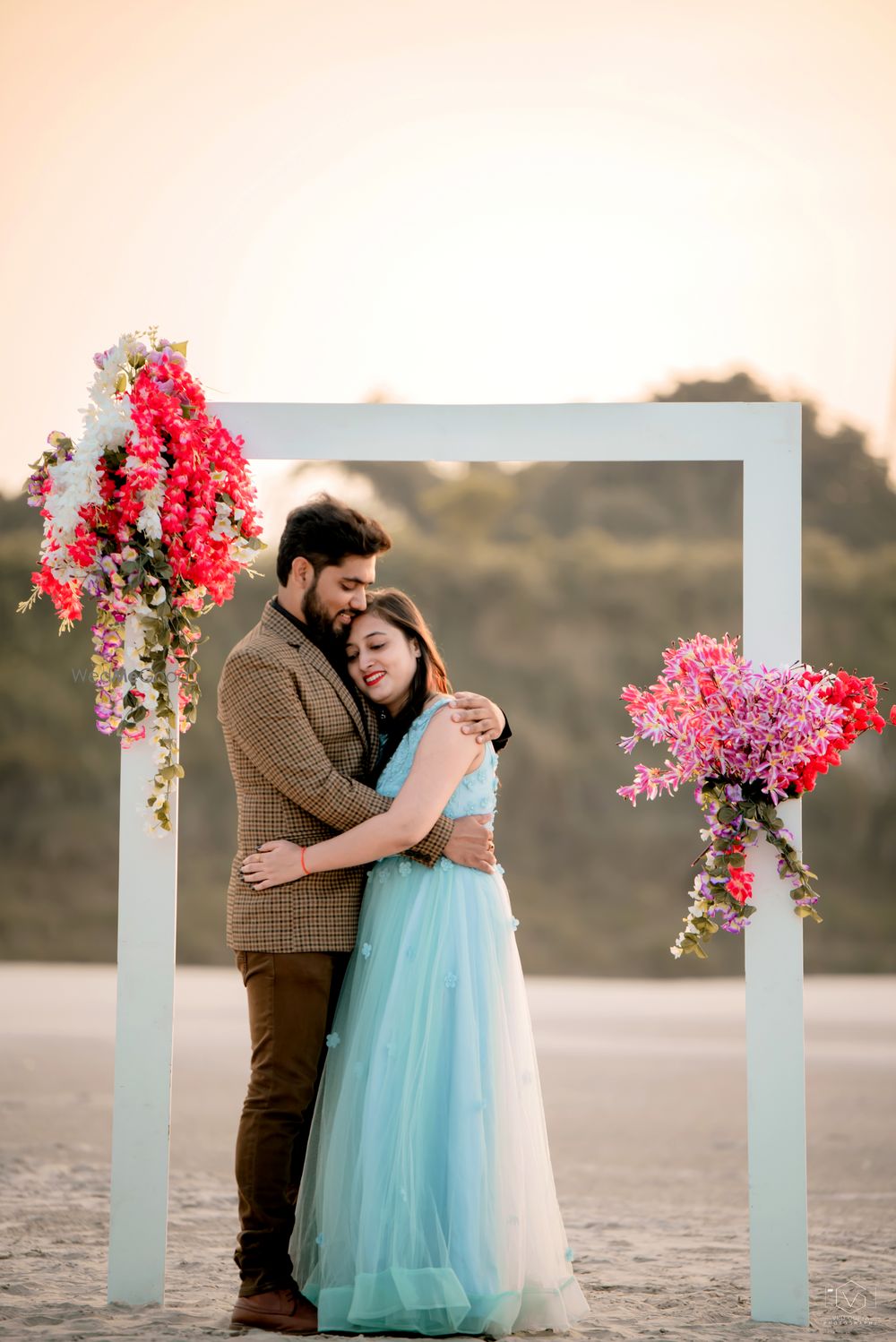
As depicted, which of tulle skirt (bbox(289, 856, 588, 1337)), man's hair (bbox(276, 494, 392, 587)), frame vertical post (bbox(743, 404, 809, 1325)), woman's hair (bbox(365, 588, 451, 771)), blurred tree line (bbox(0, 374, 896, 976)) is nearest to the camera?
tulle skirt (bbox(289, 856, 588, 1337))

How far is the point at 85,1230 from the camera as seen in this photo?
14.4 feet

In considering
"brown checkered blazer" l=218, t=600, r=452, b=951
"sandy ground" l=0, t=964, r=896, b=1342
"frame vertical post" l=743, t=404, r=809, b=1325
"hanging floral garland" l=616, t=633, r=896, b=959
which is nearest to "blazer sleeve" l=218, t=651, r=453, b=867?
"brown checkered blazer" l=218, t=600, r=452, b=951

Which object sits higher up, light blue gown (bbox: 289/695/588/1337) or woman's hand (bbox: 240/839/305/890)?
woman's hand (bbox: 240/839/305/890)

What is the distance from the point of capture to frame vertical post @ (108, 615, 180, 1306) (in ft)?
11.5

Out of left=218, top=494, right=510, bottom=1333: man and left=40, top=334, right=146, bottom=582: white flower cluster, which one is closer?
left=218, top=494, right=510, bottom=1333: man

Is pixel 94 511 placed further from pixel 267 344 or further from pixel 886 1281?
pixel 267 344

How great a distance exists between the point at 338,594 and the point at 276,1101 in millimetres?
1179

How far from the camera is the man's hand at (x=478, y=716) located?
10.9ft

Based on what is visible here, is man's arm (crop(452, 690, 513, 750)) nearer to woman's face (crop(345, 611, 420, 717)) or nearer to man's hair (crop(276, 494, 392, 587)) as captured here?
woman's face (crop(345, 611, 420, 717))

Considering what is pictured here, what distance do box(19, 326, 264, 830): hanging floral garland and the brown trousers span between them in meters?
0.52

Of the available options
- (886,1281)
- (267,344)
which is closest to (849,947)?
(267,344)

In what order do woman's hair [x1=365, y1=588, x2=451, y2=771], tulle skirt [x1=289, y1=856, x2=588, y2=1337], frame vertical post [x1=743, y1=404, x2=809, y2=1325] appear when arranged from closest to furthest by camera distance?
tulle skirt [x1=289, y1=856, x2=588, y2=1337]
woman's hair [x1=365, y1=588, x2=451, y2=771]
frame vertical post [x1=743, y1=404, x2=809, y2=1325]

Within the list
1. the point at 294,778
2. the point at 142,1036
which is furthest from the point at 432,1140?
the point at 294,778

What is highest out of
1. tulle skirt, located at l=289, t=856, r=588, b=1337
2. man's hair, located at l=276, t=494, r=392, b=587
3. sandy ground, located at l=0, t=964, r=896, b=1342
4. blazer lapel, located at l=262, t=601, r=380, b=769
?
man's hair, located at l=276, t=494, r=392, b=587
